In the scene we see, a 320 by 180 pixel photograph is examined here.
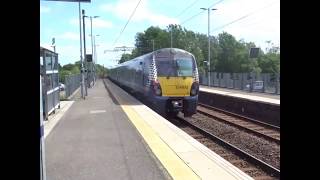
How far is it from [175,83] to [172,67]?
72 centimetres

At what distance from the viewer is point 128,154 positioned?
372 inches

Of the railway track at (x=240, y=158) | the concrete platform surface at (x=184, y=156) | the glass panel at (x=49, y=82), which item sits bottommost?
the railway track at (x=240, y=158)

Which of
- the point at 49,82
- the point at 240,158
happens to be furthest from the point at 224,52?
the point at 240,158

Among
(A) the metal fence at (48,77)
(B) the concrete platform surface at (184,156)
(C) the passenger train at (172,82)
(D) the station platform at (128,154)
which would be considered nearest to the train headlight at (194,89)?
(C) the passenger train at (172,82)

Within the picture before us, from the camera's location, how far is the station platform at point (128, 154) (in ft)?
25.2

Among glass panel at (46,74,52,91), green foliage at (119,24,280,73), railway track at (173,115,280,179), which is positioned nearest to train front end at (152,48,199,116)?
railway track at (173,115,280,179)

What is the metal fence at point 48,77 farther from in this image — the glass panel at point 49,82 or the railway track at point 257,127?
the railway track at point 257,127

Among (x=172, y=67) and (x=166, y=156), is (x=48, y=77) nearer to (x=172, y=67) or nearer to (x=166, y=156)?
(x=172, y=67)

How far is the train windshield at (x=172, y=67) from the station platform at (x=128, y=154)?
689 cm

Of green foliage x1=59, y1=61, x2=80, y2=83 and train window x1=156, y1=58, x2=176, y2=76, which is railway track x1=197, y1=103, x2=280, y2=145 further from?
green foliage x1=59, y1=61, x2=80, y2=83
